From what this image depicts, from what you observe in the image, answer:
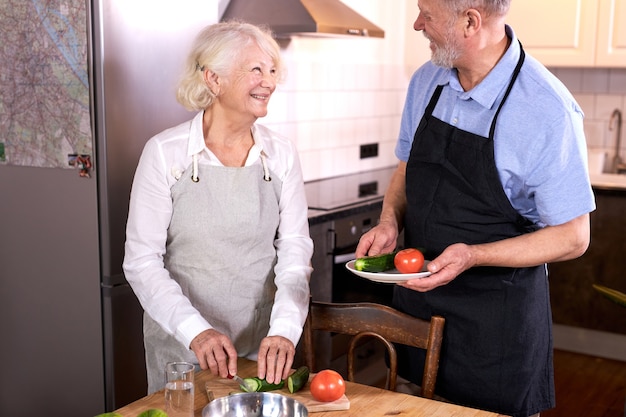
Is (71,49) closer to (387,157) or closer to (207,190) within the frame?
(207,190)

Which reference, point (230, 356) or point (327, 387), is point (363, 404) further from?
point (230, 356)

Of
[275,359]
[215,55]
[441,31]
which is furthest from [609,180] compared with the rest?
[275,359]

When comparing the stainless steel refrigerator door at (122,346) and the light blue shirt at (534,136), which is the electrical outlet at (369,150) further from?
the light blue shirt at (534,136)

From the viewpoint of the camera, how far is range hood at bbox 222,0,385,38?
3141 mm

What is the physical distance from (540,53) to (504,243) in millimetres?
2782

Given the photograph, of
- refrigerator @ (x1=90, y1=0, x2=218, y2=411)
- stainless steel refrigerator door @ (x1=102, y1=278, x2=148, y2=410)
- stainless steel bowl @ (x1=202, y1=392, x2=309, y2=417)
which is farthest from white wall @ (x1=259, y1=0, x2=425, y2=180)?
stainless steel bowl @ (x1=202, y1=392, x2=309, y2=417)

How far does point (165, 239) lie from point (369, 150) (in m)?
2.62

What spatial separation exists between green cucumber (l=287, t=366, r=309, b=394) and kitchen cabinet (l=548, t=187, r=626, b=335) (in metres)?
2.71

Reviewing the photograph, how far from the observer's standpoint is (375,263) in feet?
6.09

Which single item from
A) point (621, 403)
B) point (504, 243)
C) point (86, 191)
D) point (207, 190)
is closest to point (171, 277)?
point (207, 190)

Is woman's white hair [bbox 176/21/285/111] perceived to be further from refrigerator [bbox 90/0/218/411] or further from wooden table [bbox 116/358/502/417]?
wooden table [bbox 116/358/502/417]

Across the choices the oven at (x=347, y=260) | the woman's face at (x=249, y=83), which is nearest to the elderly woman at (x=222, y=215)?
the woman's face at (x=249, y=83)

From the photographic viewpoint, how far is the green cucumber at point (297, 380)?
1.65 m

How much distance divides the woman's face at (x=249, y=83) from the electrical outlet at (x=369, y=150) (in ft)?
7.99
